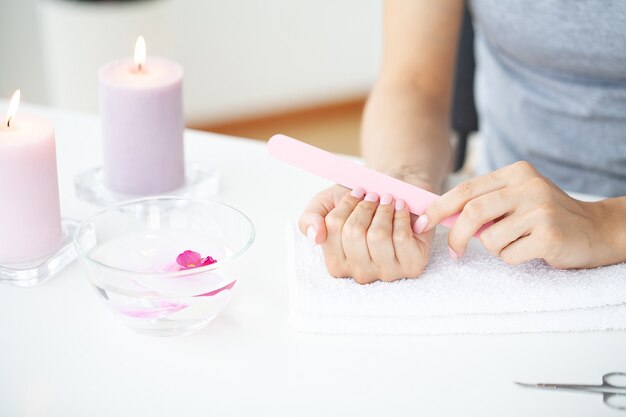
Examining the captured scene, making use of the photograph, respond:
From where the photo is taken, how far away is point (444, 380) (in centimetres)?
58

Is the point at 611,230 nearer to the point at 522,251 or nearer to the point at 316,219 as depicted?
the point at 522,251

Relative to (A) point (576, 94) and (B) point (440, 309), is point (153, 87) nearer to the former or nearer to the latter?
(B) point (440, 309)

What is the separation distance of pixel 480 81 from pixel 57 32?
123 centimetres

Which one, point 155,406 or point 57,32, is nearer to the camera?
point 155,406

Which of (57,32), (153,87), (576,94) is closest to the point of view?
(153,87)

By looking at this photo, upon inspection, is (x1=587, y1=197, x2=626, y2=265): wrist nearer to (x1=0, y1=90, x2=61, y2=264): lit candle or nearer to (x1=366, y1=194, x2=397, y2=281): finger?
(x1=366, y1=194, x2=397, y2=281): finger

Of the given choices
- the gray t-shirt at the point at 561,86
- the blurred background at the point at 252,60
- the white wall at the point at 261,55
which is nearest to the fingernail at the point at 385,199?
the gray t-shirt at the point at 561,86

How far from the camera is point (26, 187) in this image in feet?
2.17

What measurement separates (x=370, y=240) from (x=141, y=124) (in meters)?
0.28

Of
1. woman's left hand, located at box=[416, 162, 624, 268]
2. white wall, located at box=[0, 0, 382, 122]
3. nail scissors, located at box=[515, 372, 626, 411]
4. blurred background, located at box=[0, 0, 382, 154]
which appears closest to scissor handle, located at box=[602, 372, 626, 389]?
nail scissors, located at box=[515, 372, 626, 411]

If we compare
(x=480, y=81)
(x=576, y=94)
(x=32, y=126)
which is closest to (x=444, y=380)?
(x=32, y=126)

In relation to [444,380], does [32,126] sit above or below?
above

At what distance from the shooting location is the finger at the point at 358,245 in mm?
635

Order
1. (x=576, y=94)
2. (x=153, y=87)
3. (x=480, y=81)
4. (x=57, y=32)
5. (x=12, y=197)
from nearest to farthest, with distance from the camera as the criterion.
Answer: (x=12, y=197), (x=153, y=87), (x=576, y=94), (x=480, y=81), (x=57, y=32)
